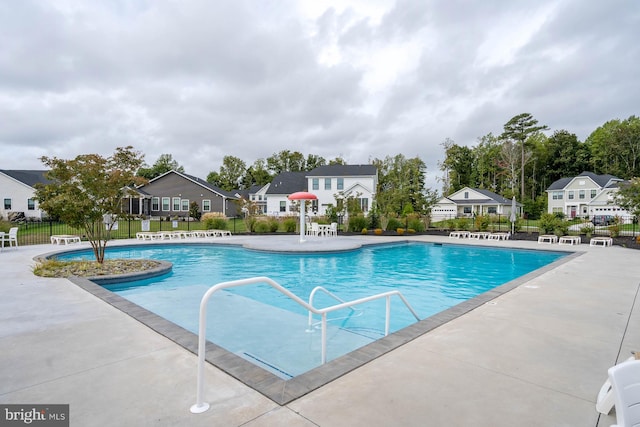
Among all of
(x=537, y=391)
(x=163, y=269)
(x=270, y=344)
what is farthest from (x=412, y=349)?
(x=163, y=269)

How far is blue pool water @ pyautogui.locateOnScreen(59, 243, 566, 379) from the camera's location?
5.22 metres

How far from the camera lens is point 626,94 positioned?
35.7 meters

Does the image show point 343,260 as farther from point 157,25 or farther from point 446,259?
point 157,25

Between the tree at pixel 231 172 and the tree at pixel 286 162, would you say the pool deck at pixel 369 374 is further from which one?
the tree at pixel 231 172

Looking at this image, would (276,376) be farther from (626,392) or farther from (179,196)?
(179,196)

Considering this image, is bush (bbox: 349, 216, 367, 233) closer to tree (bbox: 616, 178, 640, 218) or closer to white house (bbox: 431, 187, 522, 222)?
tree (bbox: 616, 178, 640, 218)

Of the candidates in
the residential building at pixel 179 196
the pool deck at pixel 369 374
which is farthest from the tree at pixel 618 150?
the pool deck at pixel 369 374

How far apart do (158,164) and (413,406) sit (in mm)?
75506

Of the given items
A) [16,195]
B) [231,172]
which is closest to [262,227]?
[16,195]

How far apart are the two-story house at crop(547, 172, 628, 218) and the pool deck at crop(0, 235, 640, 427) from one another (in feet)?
151

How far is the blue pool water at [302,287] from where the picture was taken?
5.22m

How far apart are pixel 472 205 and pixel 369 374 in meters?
47.1

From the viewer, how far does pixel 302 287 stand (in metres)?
9.38

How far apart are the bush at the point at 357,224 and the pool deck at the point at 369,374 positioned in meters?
17.5
